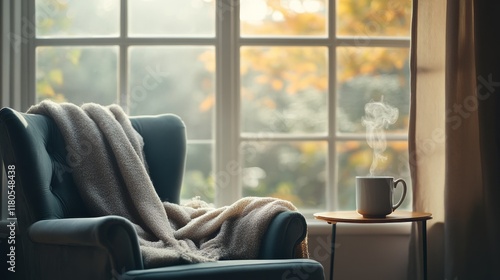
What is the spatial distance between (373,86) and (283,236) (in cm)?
120

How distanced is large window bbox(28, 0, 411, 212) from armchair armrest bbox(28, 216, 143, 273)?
115cm

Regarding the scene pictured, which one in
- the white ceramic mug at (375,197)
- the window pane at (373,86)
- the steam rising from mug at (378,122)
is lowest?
the white ceramic mug at (375,197)

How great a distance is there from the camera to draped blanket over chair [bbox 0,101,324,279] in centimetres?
213

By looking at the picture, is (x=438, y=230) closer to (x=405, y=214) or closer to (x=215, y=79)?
(x=405, y=214)

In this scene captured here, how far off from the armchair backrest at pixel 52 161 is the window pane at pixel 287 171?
0.48 m

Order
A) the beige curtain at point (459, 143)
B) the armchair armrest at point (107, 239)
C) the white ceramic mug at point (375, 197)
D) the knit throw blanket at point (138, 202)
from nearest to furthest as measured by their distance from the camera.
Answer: the armchair armrest at point (107, 239)
the knit throw blanket at point (138, 202)
the white ceramic mug at point (375, 197)
the beige curtain at point (459, 143)

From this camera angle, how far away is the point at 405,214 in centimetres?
275

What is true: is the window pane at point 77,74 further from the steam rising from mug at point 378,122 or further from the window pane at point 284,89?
the steam rising from mug at point 378,122

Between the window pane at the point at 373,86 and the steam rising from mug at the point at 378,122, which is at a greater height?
the window pane at the point at 373,86

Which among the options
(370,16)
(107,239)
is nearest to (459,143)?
(370,16)

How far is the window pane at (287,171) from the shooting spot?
10.9 feet

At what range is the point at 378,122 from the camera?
133 inches

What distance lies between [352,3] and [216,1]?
2.09 feet

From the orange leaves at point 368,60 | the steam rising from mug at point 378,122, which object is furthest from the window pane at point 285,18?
the steam rising from mug at point 378,122
